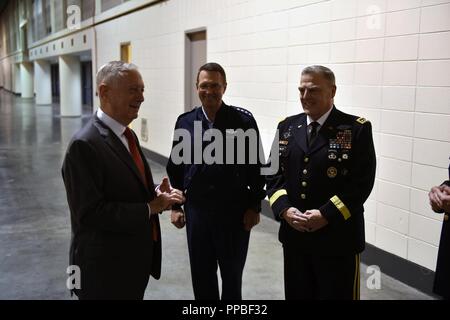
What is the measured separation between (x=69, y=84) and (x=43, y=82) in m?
8.61

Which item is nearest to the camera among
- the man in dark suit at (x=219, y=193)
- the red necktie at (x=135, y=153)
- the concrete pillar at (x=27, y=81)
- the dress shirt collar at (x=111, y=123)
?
the dress shirt collar at (x=111, y=123)

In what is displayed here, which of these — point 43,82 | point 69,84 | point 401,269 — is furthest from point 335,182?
point 43,82

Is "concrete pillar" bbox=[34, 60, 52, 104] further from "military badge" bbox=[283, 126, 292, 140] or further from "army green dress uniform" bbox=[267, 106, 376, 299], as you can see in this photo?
"army green dress uniform" bbox=[267, 106, 376, 299]

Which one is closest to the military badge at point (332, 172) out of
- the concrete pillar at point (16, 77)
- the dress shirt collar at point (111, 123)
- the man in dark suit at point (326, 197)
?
the man in dark suit at point (326, 197)

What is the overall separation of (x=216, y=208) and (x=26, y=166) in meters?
6.51

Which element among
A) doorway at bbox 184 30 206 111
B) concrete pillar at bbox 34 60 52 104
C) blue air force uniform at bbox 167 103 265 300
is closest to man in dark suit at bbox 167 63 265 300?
blue air force uniform at bbox 167 103 265 300

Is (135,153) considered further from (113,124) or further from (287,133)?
(287,133)

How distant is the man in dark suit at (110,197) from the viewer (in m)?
1.74

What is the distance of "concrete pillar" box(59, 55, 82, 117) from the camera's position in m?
16.2

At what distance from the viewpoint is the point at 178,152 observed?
2668mm

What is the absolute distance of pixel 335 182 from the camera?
2.19 metres

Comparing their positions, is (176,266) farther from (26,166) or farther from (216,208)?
(26,166)

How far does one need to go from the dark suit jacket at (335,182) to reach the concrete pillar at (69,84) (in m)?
15.4

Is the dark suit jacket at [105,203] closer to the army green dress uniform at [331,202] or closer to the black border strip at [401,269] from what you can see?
the army green dress uniform at [331,202]
